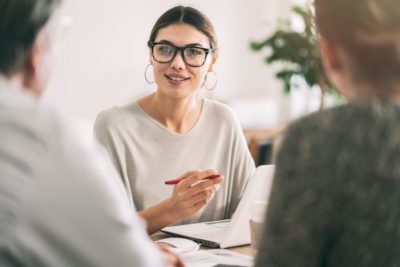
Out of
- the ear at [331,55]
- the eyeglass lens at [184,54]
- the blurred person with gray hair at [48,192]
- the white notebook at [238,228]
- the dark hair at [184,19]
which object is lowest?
the white notebook at [238,228]

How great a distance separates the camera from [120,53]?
4.70 metres

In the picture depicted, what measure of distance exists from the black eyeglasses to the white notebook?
0.62 meters

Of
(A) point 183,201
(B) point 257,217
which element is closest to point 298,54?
(A) point 183,201

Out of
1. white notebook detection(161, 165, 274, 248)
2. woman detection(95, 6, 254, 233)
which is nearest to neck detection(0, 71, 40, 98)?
white notebook detection(161, 165, 274, 248)

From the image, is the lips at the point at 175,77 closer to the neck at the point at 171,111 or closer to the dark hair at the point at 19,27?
the neck at the point at 171,111

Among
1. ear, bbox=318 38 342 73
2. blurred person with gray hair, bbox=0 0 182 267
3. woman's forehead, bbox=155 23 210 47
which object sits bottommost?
blurred person with gray hair, bbox=0 0 182 267

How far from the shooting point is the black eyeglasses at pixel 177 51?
105 inches

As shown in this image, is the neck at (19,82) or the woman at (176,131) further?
the woman at (176,131)

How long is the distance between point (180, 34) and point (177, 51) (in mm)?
66

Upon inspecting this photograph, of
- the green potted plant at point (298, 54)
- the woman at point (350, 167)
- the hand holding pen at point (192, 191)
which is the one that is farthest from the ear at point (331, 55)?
the green potted plant at point (298, 54)

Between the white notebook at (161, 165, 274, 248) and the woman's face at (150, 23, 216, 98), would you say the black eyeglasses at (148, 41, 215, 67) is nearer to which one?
the woman's face at (150, 23, 216, 98)

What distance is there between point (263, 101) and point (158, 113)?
3403 millimetres

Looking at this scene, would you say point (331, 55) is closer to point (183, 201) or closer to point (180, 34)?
point (183, 201)

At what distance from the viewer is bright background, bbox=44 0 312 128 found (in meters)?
4.38
